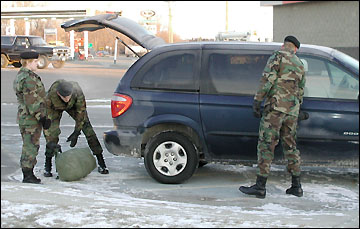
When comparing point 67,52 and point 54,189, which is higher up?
point 67,52

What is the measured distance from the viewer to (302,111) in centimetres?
615

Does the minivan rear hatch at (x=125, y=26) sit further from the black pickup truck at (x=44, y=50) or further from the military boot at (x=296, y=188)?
the black pickup truck at (x=44, y=50)

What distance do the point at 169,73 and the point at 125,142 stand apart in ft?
3.35

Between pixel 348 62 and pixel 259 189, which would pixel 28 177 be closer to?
pixel 259 189

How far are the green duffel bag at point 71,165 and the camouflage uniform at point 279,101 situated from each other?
2310 mm

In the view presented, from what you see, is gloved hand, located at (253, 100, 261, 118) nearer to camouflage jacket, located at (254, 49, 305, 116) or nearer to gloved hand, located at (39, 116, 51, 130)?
camouflage jacket, located at (254, 49, 305, 116)

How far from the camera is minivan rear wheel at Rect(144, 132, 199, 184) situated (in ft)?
21.0

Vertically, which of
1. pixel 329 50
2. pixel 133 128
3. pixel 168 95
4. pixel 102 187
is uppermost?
pixel 329 50

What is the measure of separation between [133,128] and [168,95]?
60 centimetres

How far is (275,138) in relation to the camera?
5.81 meters

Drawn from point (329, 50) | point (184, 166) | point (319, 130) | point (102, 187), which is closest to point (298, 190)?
point (319, 130)

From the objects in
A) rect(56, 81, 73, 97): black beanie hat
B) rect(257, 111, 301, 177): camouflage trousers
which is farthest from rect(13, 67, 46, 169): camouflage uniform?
rect(257, 111, 301, 177): camouflage trousers

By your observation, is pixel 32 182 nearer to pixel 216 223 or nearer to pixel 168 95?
pixel 168 95

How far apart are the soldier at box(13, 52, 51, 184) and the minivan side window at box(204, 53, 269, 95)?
6.45ft
